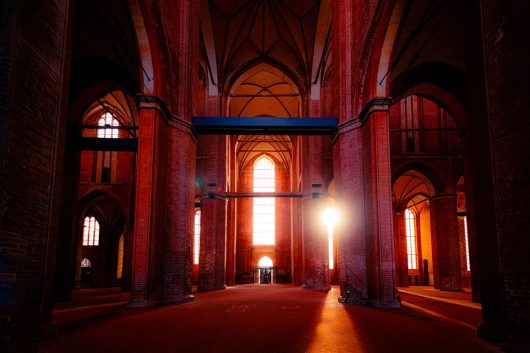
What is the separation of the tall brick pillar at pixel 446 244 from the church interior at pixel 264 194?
0.09 metres

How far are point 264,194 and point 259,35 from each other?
28.9 ft

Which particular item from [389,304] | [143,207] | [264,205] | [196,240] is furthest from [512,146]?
[264,205]

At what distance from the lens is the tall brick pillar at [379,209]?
430 inches

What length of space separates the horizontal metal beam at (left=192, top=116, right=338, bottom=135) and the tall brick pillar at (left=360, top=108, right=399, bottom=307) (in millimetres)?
2951

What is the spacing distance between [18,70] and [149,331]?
4.83m

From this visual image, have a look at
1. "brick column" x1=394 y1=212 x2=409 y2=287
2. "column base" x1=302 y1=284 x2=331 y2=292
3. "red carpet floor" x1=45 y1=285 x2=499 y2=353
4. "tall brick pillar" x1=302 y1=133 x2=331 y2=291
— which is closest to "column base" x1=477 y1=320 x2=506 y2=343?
"red carpet floor" x1=45 y1=285 x2=499 y2=353

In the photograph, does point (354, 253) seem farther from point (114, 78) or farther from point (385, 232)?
point (114, 78)

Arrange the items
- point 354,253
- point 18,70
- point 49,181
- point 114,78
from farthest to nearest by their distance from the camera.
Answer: point 114,78 → point 354,253 → point 49,181 → point 18,70

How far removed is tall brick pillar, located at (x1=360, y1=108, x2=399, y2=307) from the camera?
1093cm

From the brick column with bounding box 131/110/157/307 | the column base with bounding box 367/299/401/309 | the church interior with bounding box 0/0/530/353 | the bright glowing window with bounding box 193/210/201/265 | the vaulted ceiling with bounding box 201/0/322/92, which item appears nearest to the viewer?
the church interior with bounding box 0/0/530/353

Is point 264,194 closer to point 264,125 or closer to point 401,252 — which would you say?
point 264,125

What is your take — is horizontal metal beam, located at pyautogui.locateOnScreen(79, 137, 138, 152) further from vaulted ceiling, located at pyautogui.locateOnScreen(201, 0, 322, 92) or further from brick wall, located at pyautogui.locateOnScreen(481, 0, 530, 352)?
brick wall, located at pyautogui.locateOnScreen(481, 0, 530, 352)

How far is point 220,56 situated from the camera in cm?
2302

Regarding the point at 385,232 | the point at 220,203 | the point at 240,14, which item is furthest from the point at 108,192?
the point at 385,232
